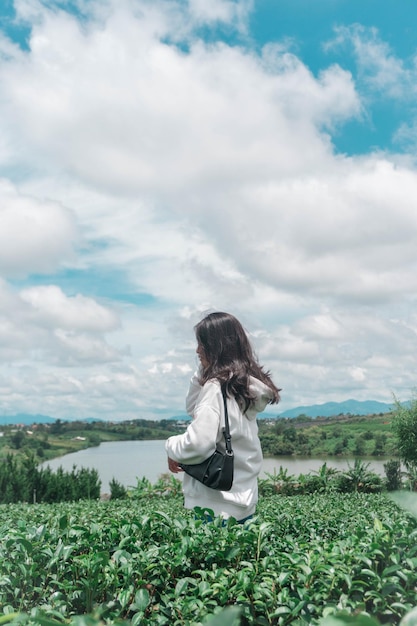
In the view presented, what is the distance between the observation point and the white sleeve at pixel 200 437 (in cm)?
305

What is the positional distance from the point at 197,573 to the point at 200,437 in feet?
2.27

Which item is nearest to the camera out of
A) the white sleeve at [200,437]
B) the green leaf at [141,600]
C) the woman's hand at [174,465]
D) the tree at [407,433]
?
the green leaf at [141,600]

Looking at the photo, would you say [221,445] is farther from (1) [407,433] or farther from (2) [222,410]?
(1) [407,433]

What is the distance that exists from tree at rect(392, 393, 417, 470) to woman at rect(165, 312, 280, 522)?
9007mm

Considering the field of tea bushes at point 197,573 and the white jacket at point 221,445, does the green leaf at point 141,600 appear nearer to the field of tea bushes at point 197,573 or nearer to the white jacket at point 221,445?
the field of tea bushes at point 197,573

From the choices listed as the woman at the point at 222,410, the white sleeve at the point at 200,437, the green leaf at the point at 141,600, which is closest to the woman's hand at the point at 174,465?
the woman at the point at 222,410

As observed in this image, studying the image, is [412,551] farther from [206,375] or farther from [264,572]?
[206,375]

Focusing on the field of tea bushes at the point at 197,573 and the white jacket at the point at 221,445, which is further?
the white jacket at the point at 221,445

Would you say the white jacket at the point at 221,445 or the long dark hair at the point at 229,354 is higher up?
the long dark hair at the point at 229,354

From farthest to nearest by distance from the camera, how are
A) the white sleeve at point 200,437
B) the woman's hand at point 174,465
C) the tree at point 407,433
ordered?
1. the tree at point 407,433
2. the woman's hand at point 174,465
3. the white sleeve at point 200,437

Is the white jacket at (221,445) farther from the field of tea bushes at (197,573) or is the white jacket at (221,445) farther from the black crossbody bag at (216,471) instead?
the field of tea bushes at (197,573)

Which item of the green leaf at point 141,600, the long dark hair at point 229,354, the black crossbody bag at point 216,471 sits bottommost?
the green leaf at point 141,600

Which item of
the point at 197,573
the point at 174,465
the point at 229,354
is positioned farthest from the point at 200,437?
the point at 197,573

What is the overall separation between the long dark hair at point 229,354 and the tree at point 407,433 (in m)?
9.01
